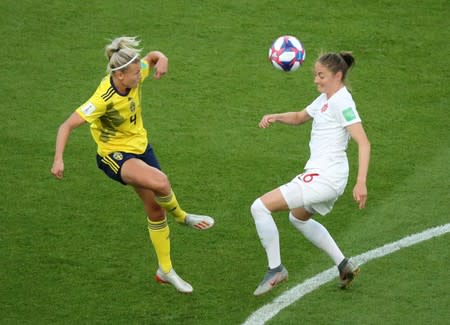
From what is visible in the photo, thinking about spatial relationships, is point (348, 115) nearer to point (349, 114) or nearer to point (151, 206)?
point (349, 114)

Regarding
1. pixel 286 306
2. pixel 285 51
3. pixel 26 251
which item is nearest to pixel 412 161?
pixel 285 51

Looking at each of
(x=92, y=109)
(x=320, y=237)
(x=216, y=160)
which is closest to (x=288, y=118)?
(x=320, y=237)

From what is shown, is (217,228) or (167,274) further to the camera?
(217,228)

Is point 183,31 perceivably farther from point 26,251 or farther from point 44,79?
point 26,251

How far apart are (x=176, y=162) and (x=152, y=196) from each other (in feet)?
7.94

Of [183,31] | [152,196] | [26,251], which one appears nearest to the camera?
[152,196]

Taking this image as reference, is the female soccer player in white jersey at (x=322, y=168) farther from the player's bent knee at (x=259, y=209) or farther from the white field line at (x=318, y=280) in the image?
the white field line at (x=318, y=280)

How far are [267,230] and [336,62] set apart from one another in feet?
5.06

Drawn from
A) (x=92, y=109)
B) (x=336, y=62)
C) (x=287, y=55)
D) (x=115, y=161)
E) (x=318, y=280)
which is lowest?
(x=318, y=280)

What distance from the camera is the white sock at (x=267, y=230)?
27.9 feet

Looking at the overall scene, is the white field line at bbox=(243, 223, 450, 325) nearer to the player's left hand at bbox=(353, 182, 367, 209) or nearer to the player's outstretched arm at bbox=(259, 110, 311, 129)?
the player's left hand at bbox=(353, 182, 367, 209)

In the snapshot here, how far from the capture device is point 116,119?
8.97m

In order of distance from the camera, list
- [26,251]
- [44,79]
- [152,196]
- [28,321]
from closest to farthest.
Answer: [28,321] → [152,196] → [26,251] → [44,79]

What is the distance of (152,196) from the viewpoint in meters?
9.16
